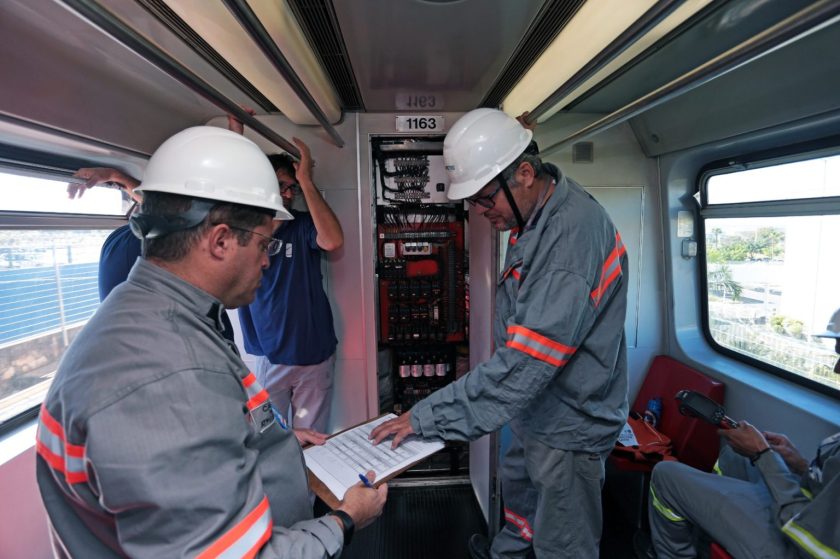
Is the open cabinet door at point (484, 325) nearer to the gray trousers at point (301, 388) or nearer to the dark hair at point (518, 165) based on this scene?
the dark hair at point (518, 165)

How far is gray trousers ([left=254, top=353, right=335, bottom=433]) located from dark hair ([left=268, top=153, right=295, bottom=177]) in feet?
4.60

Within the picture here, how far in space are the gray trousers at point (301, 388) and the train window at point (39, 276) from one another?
1202 mm

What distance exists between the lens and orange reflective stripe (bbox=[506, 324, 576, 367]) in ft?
4.95

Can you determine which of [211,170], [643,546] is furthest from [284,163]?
[643,546]

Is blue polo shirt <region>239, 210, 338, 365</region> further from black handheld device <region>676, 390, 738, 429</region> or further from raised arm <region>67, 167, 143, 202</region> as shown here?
black handheld device <region>676, 390, 738, 429</region>

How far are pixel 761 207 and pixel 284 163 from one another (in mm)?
3188

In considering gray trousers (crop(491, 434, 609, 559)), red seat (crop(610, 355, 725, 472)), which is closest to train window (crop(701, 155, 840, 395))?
red seat (crop(610, 355, 725, 472))

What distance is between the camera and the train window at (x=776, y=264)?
223cm

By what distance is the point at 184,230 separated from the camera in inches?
39.6

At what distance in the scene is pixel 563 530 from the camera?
1.78m

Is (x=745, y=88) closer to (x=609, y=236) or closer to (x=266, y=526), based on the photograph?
(x=609, y=236)

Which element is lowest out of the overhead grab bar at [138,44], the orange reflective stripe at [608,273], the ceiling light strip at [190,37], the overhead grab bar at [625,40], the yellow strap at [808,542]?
the yellow strap at [808,542]

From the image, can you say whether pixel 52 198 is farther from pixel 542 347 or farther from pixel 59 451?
pixel 542 347

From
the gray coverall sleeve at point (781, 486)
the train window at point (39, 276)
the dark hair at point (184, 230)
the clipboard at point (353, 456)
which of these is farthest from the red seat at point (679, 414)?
the train window at point (39, 276)
